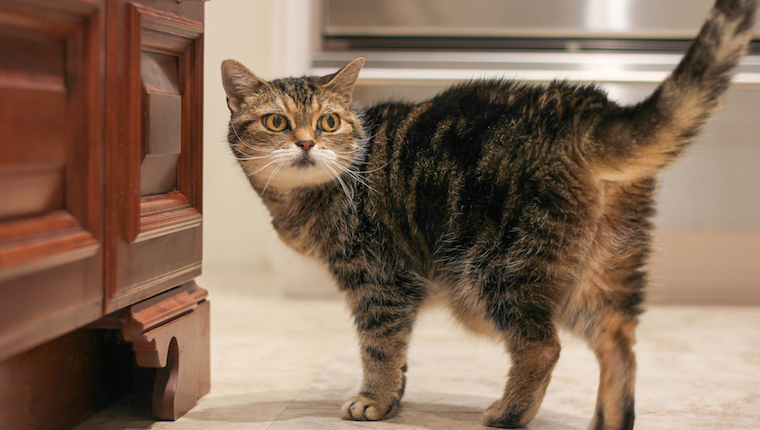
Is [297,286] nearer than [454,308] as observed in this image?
No

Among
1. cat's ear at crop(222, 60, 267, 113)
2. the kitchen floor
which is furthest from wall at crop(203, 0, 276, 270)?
cat's ear at crop(222, 60, 267, 113)

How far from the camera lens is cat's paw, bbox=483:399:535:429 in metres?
1.32

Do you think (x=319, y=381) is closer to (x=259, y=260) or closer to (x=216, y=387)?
(x=216, y=387)

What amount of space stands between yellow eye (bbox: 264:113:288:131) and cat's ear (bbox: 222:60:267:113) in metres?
0.10

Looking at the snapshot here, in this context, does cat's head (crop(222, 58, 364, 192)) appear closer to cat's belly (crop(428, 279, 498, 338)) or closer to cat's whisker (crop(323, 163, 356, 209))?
cat's whisker (crop(323, 163, 356, 209))

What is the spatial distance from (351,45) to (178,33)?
4.97 ft

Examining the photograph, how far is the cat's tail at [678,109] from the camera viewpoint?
1.06 metres

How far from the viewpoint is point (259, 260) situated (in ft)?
10.9

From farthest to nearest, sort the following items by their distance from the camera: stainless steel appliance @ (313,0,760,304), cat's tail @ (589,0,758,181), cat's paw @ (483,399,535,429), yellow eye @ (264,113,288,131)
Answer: stainless steel appliance @ (313,0,760,304) → yellow eye @ (264,113,288,131) → cat's paw @ (483,399,535,429) → cat's tail @ (589,0,758,181)

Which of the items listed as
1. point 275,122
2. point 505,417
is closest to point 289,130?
point 275,122

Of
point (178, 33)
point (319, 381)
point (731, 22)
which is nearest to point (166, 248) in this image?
point (178, 33)

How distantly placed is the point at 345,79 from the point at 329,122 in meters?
0.14

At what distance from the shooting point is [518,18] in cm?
268

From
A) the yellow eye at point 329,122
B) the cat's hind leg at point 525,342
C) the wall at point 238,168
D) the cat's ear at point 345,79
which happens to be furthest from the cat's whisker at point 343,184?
the wall at point 238,168
